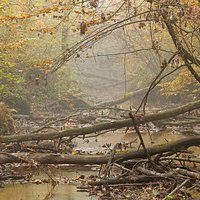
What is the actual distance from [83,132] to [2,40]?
12606mm

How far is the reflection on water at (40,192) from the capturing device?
26.2 ft

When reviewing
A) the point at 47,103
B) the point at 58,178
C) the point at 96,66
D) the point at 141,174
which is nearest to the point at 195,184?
the point at 141,174

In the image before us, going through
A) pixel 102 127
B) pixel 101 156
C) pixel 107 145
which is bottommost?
pixel 101 156

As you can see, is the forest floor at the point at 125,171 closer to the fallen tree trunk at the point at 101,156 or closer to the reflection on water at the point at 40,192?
the fallen tree trunk at the point at 101,156

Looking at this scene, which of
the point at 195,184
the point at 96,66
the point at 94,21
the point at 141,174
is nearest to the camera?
the point at 195,184

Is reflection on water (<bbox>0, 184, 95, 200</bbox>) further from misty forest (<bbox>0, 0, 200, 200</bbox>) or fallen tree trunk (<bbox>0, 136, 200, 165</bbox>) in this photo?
fallen tree trunk (<bbox>0, 136, 200, 165</bbox>)

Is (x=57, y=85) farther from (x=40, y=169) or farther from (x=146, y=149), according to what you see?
(x=146, y=149)

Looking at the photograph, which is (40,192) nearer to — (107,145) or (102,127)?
(102,127)

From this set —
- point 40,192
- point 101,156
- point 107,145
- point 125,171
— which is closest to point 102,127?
point 101,156

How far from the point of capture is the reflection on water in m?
8.00

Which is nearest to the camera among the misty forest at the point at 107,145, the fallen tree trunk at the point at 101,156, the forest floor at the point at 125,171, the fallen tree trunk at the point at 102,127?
Answer: the forest floor at the point at 125,171

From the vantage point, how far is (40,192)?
8.43 m

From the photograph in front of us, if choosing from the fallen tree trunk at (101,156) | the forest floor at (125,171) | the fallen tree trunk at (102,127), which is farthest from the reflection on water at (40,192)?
the fallen tree trunk at (102,127)

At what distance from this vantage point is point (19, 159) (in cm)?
926
